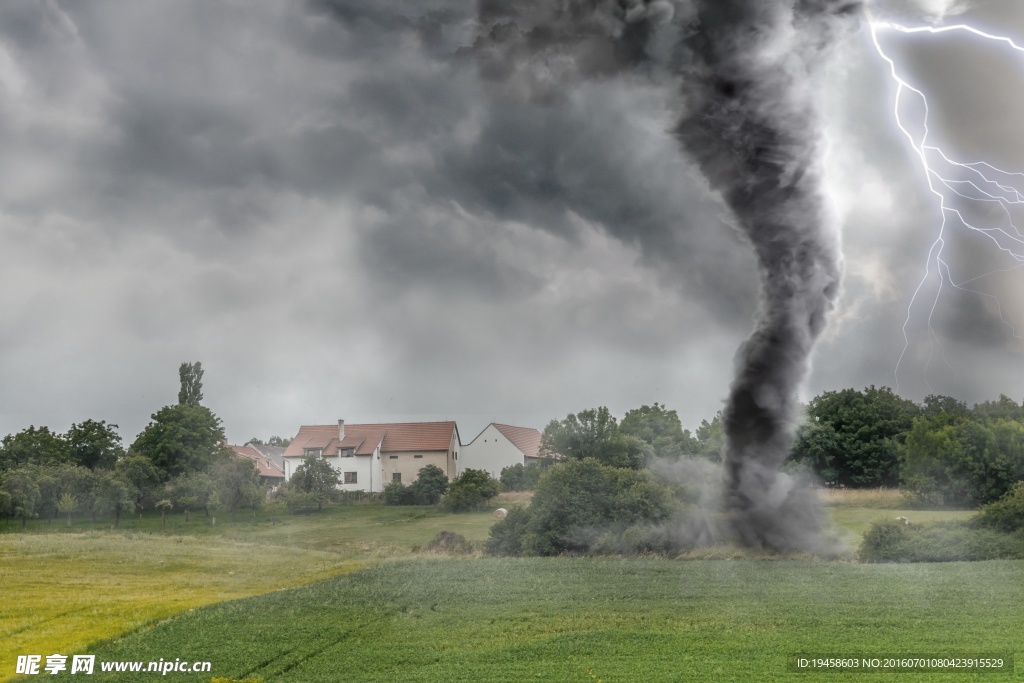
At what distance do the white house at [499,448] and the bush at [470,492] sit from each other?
1.70 meters

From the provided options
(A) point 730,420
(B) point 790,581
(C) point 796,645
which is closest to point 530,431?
(A) point 730,420

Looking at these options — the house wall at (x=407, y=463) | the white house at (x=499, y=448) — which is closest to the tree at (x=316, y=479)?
the house wall at (x=407, y=463)

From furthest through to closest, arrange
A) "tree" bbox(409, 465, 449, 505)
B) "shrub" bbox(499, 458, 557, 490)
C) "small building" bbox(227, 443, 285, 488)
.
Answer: "tree" bbox(409, 465, 449, 505), "small building" bbox(227, 443, 285, 488), "shrub" bbox(499, 458, 557, 490)

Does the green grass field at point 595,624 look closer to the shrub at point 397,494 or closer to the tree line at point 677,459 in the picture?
the tree line at point 677,459

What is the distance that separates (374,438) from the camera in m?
26.8

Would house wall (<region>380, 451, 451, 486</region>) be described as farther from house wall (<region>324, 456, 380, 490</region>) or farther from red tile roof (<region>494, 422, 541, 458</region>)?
red tile roof (<region>494, 422, 541, 458</region>)

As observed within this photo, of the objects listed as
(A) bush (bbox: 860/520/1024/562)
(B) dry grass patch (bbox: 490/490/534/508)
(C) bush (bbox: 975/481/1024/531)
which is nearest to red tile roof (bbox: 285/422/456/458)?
(B) dry grass patch (bbox: 490/490/534/508)

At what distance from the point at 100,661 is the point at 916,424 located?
24861 millimetres

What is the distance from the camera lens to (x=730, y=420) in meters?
20.6

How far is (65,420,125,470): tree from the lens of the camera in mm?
24547

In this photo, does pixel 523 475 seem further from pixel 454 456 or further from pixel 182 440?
pixel 182 440

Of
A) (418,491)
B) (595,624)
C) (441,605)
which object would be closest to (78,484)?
(418,491)

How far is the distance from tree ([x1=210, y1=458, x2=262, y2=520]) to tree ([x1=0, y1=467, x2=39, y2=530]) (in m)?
4.98

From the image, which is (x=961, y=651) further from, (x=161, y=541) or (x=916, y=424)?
(x=161, y=541)
